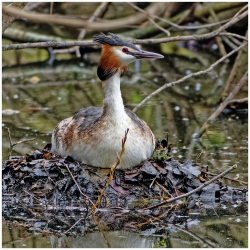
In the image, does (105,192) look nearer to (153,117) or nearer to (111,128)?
(111,128)

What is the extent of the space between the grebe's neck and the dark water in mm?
1408

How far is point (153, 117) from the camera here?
10461 millimetres

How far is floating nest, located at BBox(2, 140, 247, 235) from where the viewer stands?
246 inches

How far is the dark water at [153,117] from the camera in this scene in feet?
18.5

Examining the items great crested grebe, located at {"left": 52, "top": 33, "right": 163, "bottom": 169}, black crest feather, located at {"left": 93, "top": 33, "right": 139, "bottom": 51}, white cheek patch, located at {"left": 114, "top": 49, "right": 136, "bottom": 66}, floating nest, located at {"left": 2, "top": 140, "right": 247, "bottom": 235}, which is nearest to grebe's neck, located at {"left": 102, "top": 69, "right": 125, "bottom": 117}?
great crested grebe, located at {"left": 52, "top": 33, "right": 163, "bottom": 169}

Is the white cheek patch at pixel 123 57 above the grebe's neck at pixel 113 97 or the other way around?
above

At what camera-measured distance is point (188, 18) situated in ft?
47.5

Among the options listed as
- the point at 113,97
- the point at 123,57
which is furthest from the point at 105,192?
the point at 123,57

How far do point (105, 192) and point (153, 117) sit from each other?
13.1ft

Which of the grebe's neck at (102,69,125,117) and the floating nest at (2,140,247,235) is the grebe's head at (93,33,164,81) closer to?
the grebe's neck at (102,69,125,117)

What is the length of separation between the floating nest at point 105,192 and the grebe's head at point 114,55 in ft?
3.20

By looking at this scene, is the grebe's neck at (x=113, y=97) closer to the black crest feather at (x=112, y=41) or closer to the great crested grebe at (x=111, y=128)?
the great crested grebe at (x=111, y=128)

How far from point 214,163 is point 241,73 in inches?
129

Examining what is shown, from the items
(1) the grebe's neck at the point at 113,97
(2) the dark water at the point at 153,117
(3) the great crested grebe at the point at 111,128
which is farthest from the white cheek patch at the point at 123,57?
(2) the dark water at the point at 153,117
